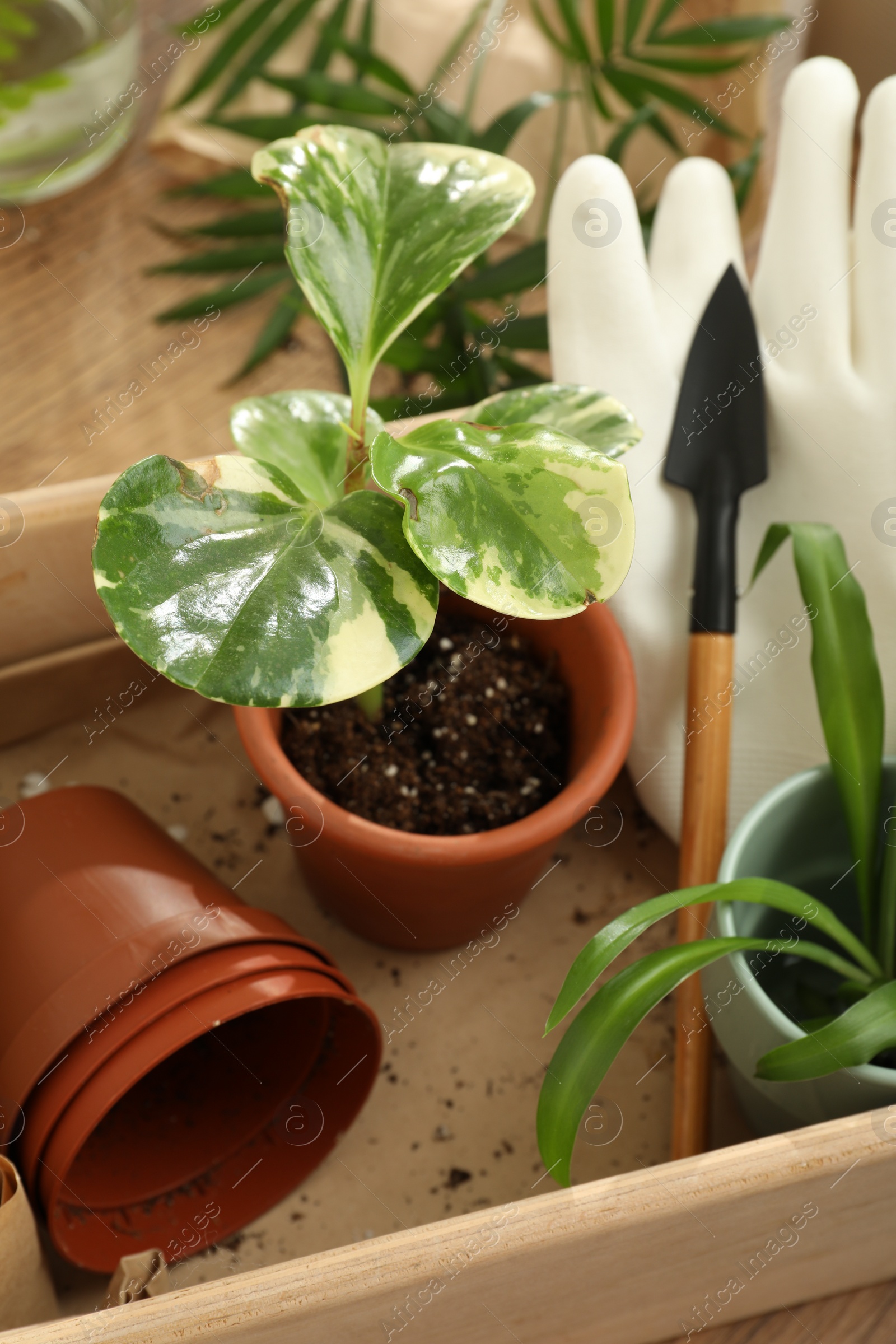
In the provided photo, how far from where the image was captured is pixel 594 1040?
31cm

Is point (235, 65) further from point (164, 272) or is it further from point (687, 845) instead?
point (687, 845)

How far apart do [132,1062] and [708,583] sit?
0.28 meters

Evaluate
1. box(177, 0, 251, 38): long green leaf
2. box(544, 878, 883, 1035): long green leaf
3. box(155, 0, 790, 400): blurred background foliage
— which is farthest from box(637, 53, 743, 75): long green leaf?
box(544, 878, 883, 1035): long green leaf

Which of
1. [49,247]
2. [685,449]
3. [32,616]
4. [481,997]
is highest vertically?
[49,247]

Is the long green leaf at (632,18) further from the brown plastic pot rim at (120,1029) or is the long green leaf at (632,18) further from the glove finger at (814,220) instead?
the brown plastic pot rim at (120,1029)

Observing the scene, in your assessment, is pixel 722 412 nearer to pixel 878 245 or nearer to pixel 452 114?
pixel 878 245

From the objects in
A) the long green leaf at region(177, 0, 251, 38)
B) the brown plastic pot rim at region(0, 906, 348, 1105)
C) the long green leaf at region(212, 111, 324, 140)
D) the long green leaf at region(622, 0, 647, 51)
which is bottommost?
the brown plastic pot rim at region(0, 906, 348, 1105)

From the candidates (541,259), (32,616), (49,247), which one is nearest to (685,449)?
(541,259)

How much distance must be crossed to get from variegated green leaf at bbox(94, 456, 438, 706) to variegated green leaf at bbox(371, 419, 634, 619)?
0.02 metres

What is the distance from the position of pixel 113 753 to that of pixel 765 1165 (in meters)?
0.33

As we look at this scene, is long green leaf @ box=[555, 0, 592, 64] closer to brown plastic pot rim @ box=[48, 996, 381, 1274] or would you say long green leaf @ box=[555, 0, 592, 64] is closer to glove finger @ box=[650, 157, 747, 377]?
glove finger @ box=[650, 157, 747, 377]

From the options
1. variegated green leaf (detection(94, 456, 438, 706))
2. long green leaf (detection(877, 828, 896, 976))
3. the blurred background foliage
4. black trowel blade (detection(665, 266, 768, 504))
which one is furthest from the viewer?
the blurred background foliage

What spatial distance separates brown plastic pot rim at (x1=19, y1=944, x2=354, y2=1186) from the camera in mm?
328

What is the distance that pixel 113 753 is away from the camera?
1.63ft
